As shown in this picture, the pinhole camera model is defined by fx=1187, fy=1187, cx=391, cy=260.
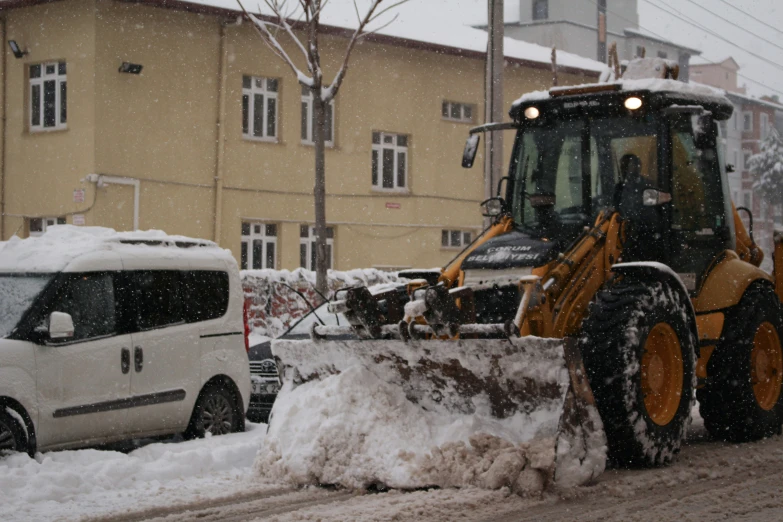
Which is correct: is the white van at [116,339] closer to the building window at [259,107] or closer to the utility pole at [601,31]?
the building window at [259,107]

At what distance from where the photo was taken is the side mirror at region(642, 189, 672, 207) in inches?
373

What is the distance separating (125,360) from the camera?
1030cm

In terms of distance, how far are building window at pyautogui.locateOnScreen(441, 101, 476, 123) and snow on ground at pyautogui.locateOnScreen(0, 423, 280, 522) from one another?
68.3 feet

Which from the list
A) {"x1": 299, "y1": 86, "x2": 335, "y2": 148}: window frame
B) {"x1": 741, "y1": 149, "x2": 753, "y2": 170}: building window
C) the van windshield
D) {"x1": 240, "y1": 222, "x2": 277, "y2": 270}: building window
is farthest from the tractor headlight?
{"x1": 741, "y1": 149, "x2": 753, "y2": 170}: building window

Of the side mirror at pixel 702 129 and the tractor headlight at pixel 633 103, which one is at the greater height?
the tractor headlight at pixel 633 103

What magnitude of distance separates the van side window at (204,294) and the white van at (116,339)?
0.01 m

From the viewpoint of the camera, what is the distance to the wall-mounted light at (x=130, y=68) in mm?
23586

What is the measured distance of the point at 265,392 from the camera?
41.5 feet

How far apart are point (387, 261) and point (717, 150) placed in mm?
A: 18089

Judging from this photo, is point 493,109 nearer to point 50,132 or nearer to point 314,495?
point 314,495

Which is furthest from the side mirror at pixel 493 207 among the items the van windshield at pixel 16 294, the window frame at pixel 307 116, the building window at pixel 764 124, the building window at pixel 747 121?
the building window at pixel 764 124

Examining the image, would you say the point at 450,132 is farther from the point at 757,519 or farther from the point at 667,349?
the point at 757,519

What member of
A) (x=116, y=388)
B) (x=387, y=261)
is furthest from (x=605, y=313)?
(x=387, y=261)

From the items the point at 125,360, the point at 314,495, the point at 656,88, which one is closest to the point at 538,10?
the point at 656,88
